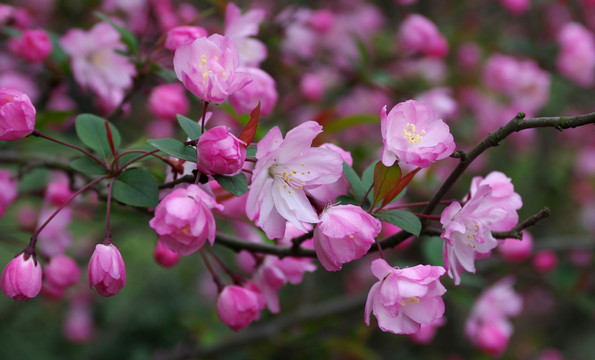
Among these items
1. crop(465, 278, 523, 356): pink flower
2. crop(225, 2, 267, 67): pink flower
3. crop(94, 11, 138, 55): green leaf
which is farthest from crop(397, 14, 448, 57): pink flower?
crop(94, 11, 138, 55): green leaf

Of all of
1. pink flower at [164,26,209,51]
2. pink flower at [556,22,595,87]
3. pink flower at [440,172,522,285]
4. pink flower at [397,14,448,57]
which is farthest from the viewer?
pink flower at [556,22,595,87]

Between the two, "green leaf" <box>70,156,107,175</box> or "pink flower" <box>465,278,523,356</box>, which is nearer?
"green leaf" <box>70,156,107,175</box>

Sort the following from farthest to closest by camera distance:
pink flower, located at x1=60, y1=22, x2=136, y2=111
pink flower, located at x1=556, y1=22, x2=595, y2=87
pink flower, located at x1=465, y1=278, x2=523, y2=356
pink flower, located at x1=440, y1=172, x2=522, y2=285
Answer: pink flower, located at x1=556, y1=22, x2=595, y2=87
pink flower, located at x1=465, y1=278, x2=523, y2=356
pink flower, located at x1=60, y1=22, x2=136, y2=111
pink flower, located at x1=440, y1=172, x2=522, y2=285

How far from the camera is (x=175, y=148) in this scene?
0.73m

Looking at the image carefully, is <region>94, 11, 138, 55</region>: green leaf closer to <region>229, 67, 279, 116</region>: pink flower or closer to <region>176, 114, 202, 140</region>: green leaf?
<region>229, 67, 279, 116</region>: pink flower

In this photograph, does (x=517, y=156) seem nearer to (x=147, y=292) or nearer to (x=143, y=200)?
(x=147, y=292)

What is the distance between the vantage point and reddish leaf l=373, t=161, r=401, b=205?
77cm

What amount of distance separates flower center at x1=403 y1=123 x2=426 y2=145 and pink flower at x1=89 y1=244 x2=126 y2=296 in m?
0.43

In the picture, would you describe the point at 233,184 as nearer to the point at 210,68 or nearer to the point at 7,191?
the point at 210,68

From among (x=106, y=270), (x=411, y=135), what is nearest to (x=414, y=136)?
(x=411, y=135)

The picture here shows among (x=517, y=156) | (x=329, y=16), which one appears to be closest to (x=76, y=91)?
(x=329, y=16)

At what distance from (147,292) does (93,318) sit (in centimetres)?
29

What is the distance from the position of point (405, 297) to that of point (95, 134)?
1.88 ft

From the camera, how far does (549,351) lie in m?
2.79
